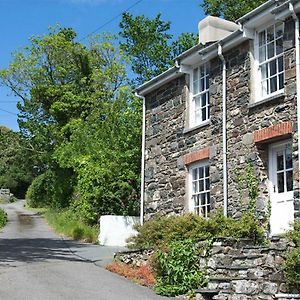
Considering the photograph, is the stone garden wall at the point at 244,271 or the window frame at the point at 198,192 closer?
the stone garden wall at the point at 244,271

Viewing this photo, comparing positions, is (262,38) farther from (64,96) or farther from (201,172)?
(64,96)

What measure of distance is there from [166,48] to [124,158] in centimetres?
1125

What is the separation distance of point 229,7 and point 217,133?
1646 centimetres

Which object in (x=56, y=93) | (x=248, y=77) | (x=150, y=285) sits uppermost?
(x=56, y=93)

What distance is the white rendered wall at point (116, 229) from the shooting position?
19938 millimetres

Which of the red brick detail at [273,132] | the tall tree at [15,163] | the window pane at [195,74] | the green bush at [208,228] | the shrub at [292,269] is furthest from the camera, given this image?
the tall tree at [15,163]

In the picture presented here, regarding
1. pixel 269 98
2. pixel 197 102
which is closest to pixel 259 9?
pixel 269 98

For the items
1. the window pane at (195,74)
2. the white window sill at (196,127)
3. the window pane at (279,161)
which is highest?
the window pane at (195,74)

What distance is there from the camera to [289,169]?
12992 millimetres

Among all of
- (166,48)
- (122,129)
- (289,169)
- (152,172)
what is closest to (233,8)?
(166,48)

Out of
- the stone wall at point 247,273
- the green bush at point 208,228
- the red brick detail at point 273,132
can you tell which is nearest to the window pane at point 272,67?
the red brick detail at point 273,132

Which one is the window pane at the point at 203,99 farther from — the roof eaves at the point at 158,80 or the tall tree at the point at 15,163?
the tall tree at the point at 15,163

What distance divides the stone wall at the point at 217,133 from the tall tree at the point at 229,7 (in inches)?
473

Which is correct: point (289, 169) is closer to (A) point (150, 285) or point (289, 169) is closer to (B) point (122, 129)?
(A) point (150, 285)
